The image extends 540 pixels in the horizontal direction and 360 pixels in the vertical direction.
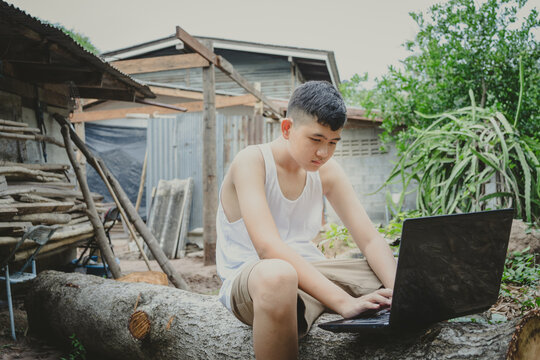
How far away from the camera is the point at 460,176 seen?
13.9ft

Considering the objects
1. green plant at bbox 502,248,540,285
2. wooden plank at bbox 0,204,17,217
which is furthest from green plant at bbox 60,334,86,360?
green plant at bbox 502,248,540,285

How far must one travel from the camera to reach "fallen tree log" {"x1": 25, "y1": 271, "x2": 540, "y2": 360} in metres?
1.38

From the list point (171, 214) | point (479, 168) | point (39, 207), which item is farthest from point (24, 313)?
point (479, 168)

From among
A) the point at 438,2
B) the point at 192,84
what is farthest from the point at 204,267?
the point at 192,84

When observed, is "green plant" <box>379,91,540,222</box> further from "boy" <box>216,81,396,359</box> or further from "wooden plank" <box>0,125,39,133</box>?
"wooden plank" <box>0,125,39,133</box>

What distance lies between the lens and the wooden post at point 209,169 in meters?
6.34

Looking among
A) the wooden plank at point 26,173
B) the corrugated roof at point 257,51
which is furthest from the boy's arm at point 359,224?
the corrugated roof at point 257,51

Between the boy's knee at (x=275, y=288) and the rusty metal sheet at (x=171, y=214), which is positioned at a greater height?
the boy's knee at (x=275, y=288)

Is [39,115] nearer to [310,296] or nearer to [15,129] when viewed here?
[15,129]

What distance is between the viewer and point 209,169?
6402 mm

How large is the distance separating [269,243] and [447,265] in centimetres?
69

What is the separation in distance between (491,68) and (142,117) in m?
9.77

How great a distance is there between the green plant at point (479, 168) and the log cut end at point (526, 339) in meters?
2.93

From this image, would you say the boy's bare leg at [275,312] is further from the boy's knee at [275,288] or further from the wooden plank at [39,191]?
the wooden plank at [39,191]
